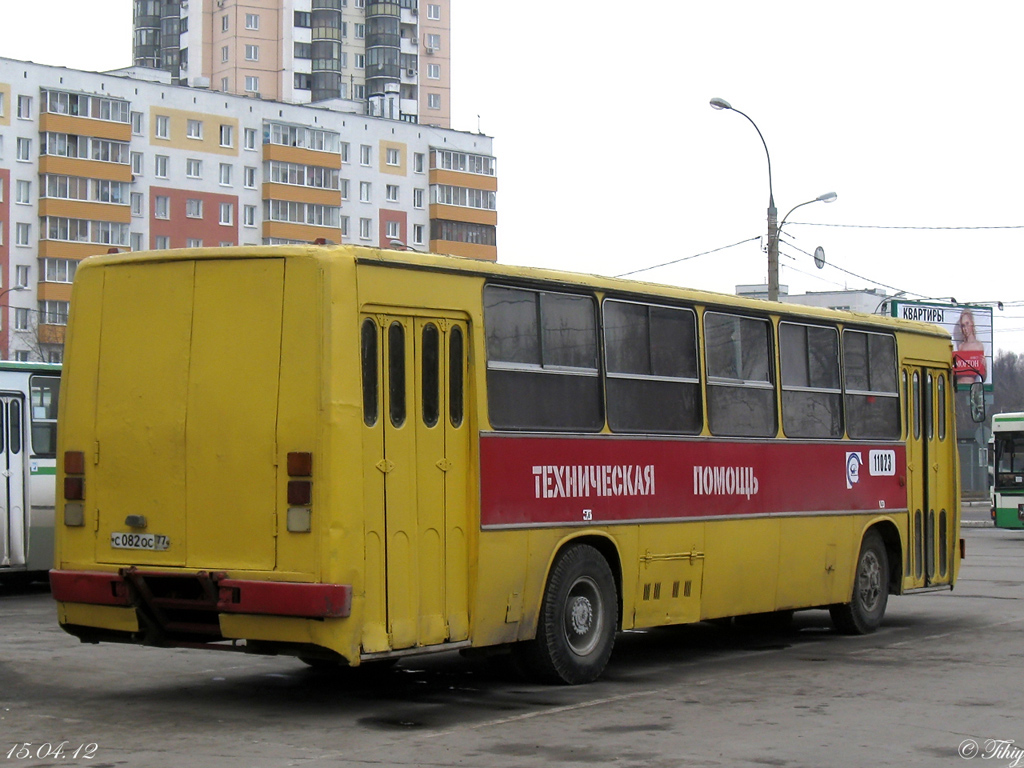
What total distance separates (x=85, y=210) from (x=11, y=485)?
66069 millimetres

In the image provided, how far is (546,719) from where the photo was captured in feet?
32.4

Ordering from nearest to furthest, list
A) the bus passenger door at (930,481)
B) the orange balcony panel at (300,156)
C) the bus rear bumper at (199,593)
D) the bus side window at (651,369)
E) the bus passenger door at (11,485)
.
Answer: the bus rear bumper at (199,593) < the bus side window at (651,369) < the bus passenger door at (930,481) < the bus passenger door at (11,485) < the orange balcony panel at (300,156)

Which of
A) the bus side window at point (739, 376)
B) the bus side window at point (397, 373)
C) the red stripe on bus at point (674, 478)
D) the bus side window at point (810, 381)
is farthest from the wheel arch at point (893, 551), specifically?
the bus side window at point (397, 373)

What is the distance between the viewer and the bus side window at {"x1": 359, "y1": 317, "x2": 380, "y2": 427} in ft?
32.3

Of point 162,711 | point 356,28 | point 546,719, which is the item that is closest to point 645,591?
point 546,719

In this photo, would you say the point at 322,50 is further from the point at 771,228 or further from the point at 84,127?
the point at 771,228

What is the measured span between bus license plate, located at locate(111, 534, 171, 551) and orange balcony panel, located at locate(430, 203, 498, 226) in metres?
91.3

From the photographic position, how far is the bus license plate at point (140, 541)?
33.1 ft

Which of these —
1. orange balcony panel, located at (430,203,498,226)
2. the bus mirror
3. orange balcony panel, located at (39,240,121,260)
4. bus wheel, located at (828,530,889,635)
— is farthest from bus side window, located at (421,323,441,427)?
orange balcony panel, located at (430,203,498,226)

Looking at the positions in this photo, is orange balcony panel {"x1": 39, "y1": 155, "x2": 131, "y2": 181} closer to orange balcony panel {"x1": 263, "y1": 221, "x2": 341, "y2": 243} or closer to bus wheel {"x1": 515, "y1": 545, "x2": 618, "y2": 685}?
orange balcony panel {"x1": 263, "y1": 221, "x2": 341, "y2": 243}

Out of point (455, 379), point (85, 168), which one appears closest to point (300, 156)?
point (85, 168)

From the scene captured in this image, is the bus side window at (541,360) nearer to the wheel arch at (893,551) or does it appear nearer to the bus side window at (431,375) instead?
the bus side window at (431,375)

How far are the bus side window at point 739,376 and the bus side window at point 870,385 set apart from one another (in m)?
1.57

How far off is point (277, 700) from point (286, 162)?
8344cm
